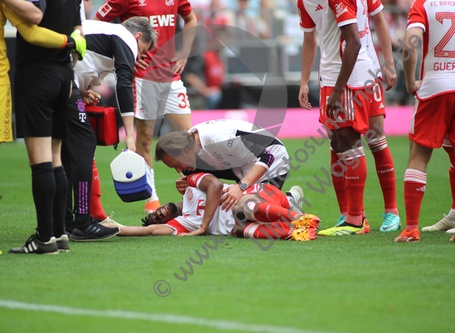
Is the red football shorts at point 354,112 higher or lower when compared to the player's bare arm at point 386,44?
lower

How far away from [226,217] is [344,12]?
187 cm

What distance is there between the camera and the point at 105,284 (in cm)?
294

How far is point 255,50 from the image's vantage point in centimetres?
1545

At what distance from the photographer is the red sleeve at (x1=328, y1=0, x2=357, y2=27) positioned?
4137mm

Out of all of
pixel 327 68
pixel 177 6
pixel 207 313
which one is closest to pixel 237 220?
pixel 327 68

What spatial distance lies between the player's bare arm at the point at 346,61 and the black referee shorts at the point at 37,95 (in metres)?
1.99

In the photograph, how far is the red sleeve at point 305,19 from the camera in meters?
4.66

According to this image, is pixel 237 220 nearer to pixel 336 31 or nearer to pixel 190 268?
pixel 190 268

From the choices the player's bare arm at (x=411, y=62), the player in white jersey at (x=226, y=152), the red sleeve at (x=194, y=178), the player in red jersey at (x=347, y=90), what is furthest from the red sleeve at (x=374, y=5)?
the red sleeve at (x=194, y=178)

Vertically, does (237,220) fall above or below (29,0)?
below

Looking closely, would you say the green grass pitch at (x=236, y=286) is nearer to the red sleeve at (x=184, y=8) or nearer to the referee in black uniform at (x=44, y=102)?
the referee in black uniform at (x=44, y=102)

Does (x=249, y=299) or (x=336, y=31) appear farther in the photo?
(x=336, y=31)

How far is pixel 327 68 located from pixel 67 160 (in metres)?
2.23

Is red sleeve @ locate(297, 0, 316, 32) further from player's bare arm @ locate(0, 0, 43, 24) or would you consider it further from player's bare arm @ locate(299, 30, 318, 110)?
player's bare arm @ locate(0, 0, 43, 24)
